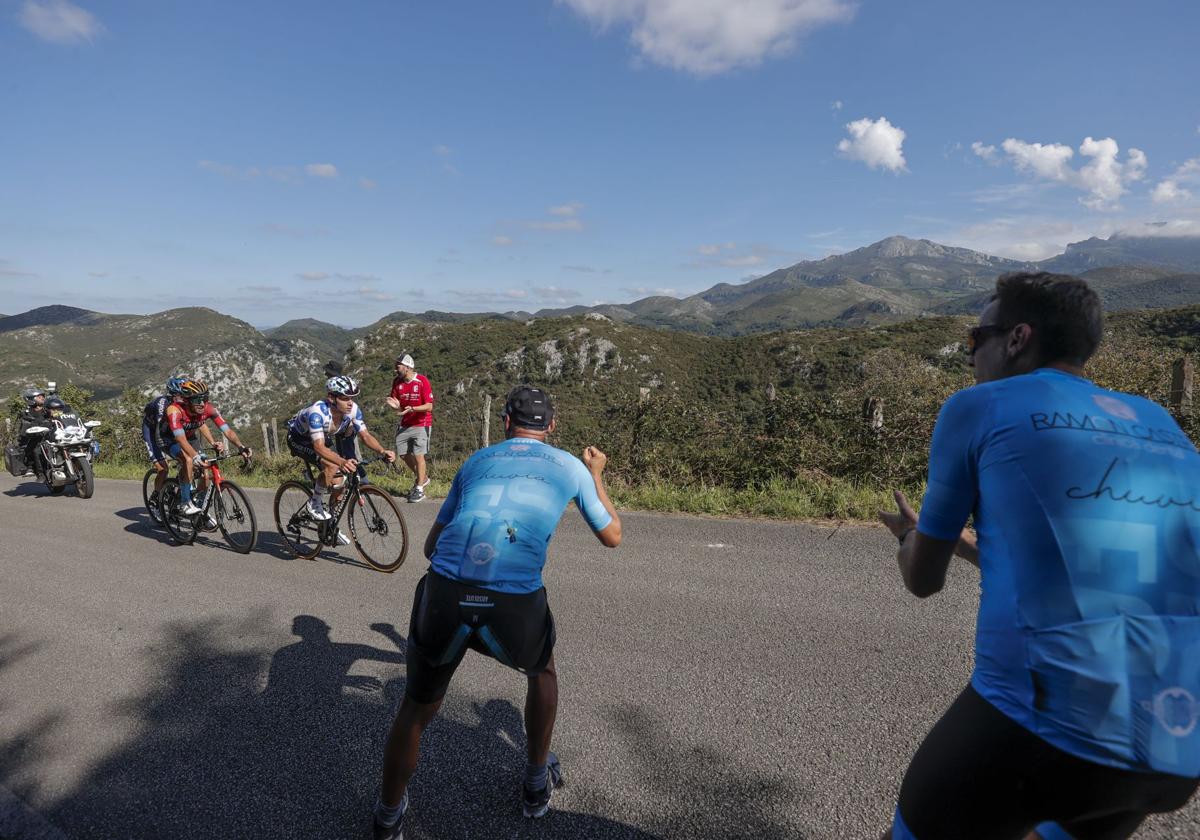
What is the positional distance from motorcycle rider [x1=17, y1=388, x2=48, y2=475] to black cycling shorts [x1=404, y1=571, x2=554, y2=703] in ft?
39.4

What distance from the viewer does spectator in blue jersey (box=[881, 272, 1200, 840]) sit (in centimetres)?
120

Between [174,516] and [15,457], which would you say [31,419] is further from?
[174,516]

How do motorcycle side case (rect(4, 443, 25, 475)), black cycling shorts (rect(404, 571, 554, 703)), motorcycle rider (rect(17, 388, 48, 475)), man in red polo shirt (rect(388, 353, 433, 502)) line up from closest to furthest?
black cycling shorts (rect(404, 571, 554, 703)), man in red polo shirt (rect(388, 353, 433, 502)), motorcycle rider (rect(17, 388, 48, 475)), motorcycle side case (rect(4, 443, 25, 475))

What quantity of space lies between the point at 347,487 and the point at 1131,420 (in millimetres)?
6025

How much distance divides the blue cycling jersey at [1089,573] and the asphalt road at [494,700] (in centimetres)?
156

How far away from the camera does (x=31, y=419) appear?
1057cm

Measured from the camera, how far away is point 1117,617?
1.21 metres

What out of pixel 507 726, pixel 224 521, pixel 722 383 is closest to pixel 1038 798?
pixel 507 726

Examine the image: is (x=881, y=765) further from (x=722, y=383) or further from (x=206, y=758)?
(x=722, y=383)

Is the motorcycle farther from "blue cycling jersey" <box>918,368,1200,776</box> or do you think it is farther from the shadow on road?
"blue cycling jersey" <box>918,368,1200,776</box>

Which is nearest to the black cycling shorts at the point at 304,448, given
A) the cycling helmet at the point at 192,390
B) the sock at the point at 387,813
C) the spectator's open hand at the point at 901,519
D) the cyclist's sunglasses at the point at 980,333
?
the cycling helmet at the point at 192,390

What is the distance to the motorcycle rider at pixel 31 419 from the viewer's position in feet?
34.0

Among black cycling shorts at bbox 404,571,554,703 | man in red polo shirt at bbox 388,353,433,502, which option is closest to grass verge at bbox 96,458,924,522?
man in red polo shirt at bbox 388,353,433,502

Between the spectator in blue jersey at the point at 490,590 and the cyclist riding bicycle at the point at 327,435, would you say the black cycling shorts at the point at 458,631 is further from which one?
the cyclist riding bicycle at the point at 327,435
